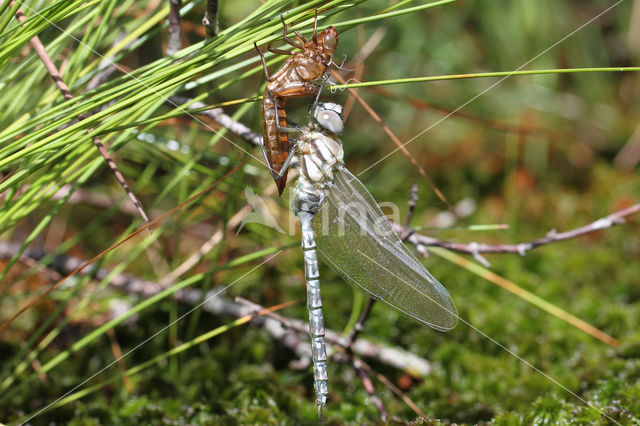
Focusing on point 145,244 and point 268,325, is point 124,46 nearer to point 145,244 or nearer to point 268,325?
point 145,244

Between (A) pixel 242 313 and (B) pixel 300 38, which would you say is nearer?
(B) pixel 300 38

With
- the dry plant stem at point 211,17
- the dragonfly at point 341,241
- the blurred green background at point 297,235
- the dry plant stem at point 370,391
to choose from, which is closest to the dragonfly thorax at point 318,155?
the dragonfly at point 341,241

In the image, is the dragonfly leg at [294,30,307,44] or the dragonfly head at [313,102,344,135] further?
the dragonfly head at [313,102,344,135]

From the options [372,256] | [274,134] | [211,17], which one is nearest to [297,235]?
[372,256]

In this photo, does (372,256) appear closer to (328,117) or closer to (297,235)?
(328,117)

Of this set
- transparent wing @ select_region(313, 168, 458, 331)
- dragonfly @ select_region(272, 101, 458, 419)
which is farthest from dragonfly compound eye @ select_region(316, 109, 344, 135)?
transparent wing @ select_region(313, 168, 458, 331)

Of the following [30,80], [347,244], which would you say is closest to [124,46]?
[30,80]

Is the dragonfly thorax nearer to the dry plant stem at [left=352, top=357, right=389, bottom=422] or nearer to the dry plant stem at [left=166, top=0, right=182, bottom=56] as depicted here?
the dry plant stem at [left=166, top=0, right=182, bottom=56]

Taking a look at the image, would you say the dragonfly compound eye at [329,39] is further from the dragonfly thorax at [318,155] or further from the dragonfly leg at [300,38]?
the dragonfly thorax at [318,155]
